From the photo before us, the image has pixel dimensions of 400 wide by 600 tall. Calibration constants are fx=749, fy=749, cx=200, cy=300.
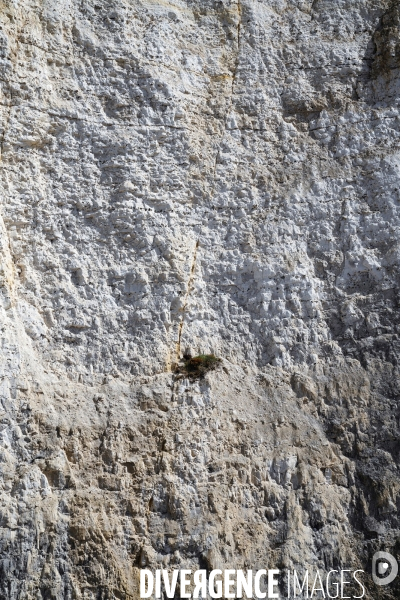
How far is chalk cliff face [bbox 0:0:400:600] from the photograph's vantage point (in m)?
9.02

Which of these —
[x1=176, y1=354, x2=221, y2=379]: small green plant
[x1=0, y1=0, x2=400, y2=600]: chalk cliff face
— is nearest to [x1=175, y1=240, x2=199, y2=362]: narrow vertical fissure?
[x1=0, y1=0, x2=400, y2=600]: chalk cliff face

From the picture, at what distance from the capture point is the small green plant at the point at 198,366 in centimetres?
993

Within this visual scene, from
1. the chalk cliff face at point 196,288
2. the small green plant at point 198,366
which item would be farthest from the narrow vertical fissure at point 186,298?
the small green plant at point 198,366

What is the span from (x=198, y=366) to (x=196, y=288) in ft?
3.88

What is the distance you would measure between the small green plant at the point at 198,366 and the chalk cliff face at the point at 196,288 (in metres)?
0.10

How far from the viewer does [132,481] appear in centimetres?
920

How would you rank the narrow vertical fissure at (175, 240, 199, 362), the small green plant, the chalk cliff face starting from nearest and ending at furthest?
the chalk cliff face
the small green plant
the narrow vertical fissure at (175, 240, 199, 362)

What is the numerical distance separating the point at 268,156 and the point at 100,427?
483 cm

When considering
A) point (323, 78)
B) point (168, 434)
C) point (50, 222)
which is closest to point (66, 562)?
point (168, 434)

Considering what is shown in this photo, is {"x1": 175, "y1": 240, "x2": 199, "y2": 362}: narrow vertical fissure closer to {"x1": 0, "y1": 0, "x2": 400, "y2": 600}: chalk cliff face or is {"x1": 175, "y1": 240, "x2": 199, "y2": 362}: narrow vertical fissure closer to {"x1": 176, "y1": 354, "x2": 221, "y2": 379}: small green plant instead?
{"x1": 0, "y1": 0, "x2": 400, "y2": 600}: chalk cliff face

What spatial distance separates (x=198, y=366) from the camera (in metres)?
9.96

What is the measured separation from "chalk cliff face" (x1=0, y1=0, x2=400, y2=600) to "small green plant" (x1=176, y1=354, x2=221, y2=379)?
10 cm

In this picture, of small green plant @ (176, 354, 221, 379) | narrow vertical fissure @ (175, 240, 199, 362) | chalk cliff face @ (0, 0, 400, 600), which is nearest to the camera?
chalk cliff face @ (0, 0, 400, 600)

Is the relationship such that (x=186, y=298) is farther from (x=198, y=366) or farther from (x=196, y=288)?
(x=198, y=366)
